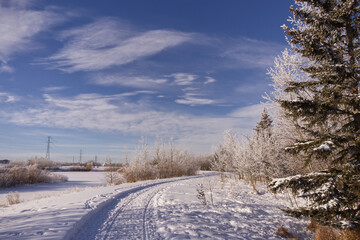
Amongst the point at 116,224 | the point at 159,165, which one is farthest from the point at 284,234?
the point at 159,165

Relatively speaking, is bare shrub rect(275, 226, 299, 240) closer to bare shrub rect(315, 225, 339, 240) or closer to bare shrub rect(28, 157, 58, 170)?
bare shrub rect(315, 225, 339, 240)

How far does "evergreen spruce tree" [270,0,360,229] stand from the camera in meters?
5.00

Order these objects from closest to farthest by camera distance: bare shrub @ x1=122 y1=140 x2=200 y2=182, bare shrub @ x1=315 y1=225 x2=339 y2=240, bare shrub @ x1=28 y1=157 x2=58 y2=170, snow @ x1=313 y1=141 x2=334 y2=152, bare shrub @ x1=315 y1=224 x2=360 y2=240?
snow @ x1=313 y1=141 x2=334 y2=152 → bare shrub @ x1=315 y1=224 x2=360 y2=240 → bare shrub @ x1=315 y1=225 x2=339 y2=240 → bare shrub @ x1=122 y1=140 x2=200 y2=182 → bare shrub @ x1=28 y1=157 x2=58 y2=170

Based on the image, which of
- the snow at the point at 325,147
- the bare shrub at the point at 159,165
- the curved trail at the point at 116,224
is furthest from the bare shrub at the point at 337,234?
the bare shrub at the point at 159,165

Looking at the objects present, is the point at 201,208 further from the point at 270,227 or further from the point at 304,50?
the point at 304,50

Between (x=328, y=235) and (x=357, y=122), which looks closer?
(x=357, y=122)

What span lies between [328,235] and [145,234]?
519cm

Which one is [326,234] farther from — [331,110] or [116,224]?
[116,224]

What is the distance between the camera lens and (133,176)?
3238cm

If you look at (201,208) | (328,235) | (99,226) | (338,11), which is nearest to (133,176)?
(201,208)

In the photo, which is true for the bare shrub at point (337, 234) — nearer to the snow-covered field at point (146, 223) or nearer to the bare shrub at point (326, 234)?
the bare shrub at point (326, 234)

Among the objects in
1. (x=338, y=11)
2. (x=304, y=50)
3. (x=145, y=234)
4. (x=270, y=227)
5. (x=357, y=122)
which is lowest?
(x=270, y=227)

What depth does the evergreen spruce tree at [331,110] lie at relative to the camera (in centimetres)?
500

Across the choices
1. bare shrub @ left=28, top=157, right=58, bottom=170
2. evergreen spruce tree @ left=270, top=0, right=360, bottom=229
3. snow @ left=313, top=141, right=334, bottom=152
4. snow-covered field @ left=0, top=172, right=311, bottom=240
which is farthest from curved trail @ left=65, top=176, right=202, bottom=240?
bare shrub @ left=28, top=157, right=58, bottom=170
